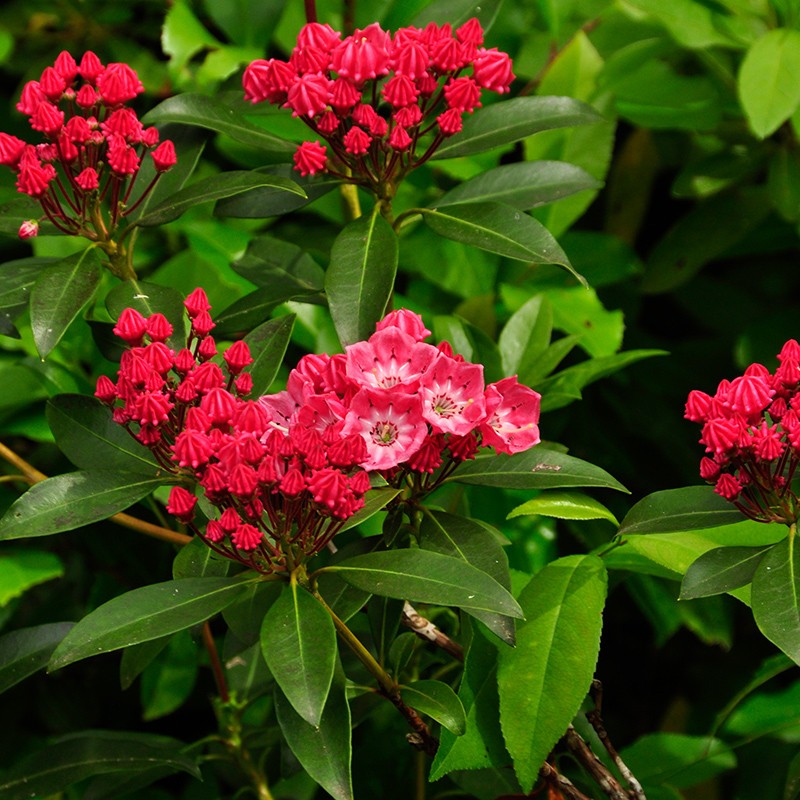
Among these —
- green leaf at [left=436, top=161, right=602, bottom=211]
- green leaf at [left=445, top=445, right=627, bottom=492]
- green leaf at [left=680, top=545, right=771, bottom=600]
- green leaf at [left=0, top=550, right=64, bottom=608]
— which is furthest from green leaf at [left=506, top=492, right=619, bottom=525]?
green leaf at [left=0, top=550, right=64, bottom=608]

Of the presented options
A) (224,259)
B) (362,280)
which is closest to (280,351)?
(362,280)

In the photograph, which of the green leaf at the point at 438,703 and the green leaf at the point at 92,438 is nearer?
the green leaf at the point at 438,703

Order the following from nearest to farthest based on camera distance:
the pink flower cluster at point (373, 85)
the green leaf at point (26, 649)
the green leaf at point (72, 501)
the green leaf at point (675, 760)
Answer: the green leaf at point (72, 501) → the pink flower cluster at point (373, 85) → the green leaf at point (26, 649) → the green leaf at point (675, 760)

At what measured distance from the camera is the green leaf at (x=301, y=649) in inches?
36.2

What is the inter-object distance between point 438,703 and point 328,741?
141 mm

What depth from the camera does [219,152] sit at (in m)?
2.20

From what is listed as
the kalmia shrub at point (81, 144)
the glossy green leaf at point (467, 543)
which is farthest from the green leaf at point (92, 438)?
the glossy green leaf at point (467, 543)

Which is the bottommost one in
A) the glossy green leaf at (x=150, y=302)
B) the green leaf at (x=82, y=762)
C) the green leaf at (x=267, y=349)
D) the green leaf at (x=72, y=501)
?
the green leaf at (x=82, y=762)

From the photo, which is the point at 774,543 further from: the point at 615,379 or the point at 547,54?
the point at 547,54

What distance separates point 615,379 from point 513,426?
0.95m

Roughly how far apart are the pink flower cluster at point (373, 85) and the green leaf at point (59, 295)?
25cm

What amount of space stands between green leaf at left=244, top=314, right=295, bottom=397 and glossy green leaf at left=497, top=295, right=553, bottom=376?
0.38 metres

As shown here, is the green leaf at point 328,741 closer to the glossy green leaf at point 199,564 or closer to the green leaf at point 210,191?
the glossy green leaf at point 199,564

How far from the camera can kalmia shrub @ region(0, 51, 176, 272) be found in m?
1.17
